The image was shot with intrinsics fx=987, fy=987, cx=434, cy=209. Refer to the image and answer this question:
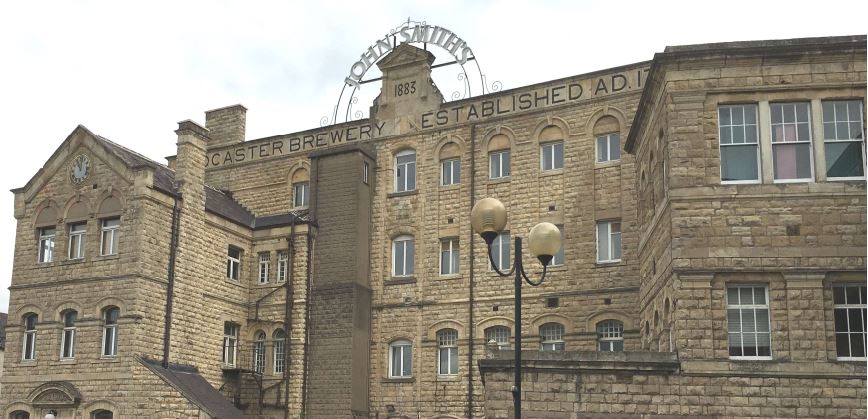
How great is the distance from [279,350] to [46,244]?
853 centimetres

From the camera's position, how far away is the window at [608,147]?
101 feet

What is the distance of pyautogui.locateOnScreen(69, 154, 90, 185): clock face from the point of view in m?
32.3

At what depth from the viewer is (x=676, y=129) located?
20.3 metres

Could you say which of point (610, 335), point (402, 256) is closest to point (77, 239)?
point (402, 256)

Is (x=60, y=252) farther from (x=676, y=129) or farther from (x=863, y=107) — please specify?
(x=863, y=107)

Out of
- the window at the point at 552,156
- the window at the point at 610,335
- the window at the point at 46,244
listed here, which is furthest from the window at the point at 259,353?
the window at the point at 610,335

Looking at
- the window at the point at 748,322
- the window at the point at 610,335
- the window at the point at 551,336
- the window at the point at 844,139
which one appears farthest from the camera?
the window at the point at 551,336

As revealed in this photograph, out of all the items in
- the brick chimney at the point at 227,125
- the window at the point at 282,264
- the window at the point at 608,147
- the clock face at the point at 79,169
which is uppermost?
the brick chimney at the point at 227,125

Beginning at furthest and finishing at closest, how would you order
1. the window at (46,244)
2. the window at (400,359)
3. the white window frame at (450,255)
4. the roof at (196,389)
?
the white window frame at (450,255) < the window at (400,359) < the window at (46,244) < the roof at (196,389)

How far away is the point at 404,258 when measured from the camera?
34.1 meters

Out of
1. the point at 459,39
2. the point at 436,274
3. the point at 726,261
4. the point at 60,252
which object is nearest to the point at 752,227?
the point at 726,261

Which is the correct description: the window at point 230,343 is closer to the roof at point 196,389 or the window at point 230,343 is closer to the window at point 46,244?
the roof at point 196,389

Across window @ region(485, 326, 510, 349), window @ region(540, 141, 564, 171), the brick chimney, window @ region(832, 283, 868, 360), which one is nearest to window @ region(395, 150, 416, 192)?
window @ region(540, 141, 564, 171)

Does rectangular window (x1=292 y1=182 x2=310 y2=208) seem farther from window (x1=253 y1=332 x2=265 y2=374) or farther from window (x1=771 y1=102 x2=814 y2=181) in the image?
window (x1=771 y1=102 x2=814 y2=181)
